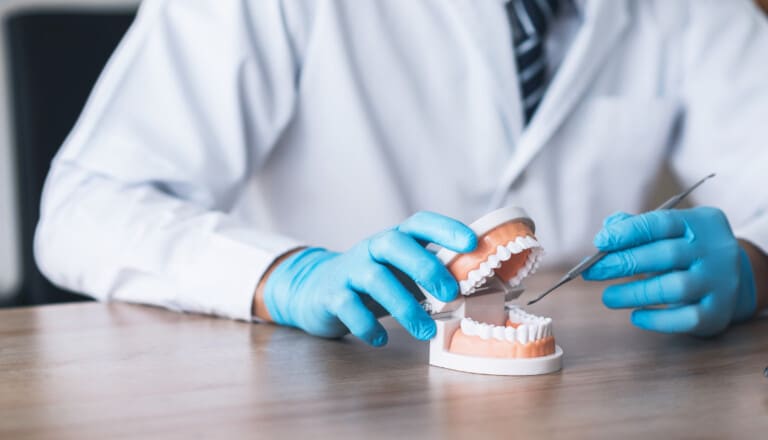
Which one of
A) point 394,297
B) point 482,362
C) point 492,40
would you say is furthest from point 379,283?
point 492,40

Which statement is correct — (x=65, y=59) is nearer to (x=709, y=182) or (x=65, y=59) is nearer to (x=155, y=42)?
(x=155, y=42)

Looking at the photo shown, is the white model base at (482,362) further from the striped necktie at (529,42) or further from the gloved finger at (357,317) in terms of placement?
the striped necktie at (529,42)

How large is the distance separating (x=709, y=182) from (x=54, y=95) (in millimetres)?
1176

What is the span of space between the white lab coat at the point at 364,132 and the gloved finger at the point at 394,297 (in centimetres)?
22

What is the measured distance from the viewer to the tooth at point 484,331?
2.44ft

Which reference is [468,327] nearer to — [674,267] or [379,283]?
[379,283]

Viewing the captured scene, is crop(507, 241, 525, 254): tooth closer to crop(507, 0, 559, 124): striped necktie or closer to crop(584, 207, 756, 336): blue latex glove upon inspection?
crop(584, 207, 756, 336): blue latex glove

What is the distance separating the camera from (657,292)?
3.02ft

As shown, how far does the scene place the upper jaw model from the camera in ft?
2.41

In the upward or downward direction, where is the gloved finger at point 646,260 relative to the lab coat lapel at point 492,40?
downward

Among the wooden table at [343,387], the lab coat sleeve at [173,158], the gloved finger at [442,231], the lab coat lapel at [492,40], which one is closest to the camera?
the wooden table at [343,387]

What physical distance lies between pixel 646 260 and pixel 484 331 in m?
0.25

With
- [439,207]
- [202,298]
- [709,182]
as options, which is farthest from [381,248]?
[709,182]

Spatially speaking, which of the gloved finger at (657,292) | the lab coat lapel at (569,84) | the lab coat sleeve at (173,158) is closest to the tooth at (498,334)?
the gloved finger at (657,292)
